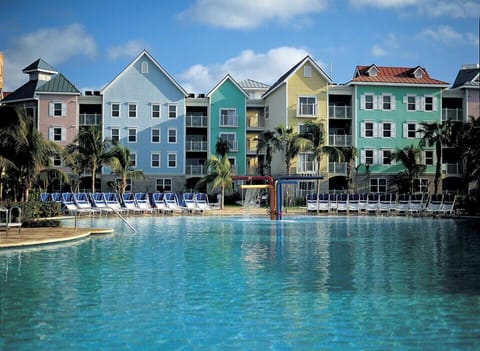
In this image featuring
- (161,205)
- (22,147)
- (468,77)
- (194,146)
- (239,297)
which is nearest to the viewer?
(239,297)

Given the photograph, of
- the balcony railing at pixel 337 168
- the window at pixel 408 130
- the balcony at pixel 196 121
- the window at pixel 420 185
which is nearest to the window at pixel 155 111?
the balcony at pixel 196 121

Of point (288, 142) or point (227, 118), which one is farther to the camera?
point (227, 118)

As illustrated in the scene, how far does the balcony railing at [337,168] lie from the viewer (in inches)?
1801

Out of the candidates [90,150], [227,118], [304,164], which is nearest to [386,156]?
[304,164]

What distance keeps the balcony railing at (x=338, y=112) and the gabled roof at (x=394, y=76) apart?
216 centimetres

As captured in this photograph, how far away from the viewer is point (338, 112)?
47.2 metres

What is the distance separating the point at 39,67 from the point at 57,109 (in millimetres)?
5260

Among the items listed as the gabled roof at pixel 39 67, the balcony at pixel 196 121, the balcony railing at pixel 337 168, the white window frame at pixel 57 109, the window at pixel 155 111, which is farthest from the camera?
the gabled roof at pixel 39 67

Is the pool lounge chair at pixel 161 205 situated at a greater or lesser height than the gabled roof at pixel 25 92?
lesser

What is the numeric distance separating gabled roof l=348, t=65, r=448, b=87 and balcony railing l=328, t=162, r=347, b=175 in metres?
6.87

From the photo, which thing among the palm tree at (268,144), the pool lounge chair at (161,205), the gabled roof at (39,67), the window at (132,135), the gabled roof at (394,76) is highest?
the gabled roof at (39,67)

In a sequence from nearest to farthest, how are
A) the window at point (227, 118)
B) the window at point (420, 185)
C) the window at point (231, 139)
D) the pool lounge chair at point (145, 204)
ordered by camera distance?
the pool lounge chair at point (145, 204) < the window at point (420, 185) < the window at point (231, 139) < the window at point (227, 118)

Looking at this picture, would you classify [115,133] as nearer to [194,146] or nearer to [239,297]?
[194,146]

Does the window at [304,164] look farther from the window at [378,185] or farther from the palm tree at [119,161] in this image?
the palm tree at [119,161]
